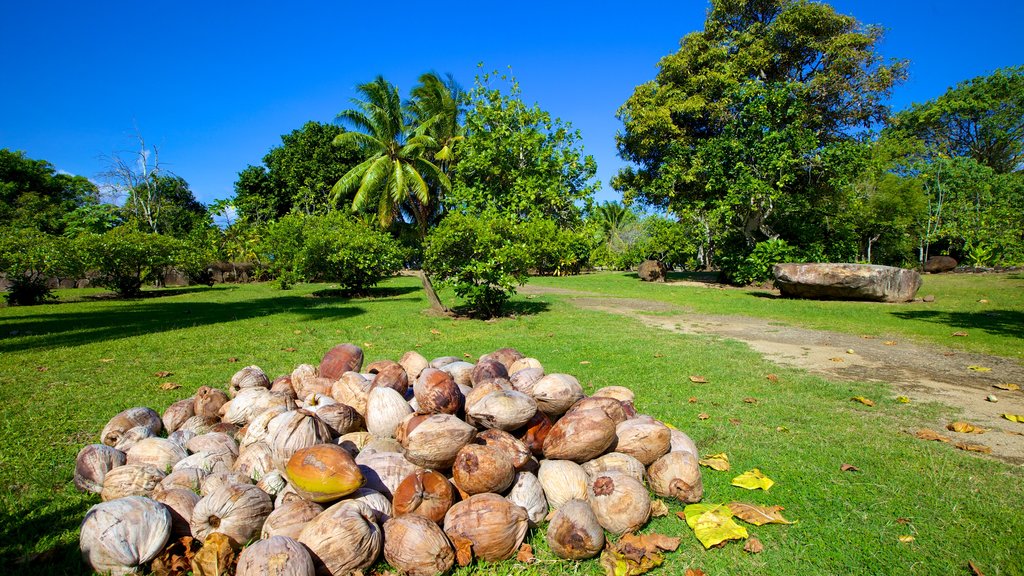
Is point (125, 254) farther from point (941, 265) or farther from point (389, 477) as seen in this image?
point (941, 265)

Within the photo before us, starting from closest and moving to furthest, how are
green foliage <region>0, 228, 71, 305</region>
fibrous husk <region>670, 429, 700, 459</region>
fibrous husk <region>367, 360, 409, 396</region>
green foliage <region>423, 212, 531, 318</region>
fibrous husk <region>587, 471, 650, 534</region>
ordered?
1. fibrous husk <region>587, 471, 650, 534</region>
2. fibrous husk <region>670, 429, 700, 459</region>
3. fibrous husk <region>367, 360, 409, 396</region>
4. green foliage <region>423, 212, 531, 318</region>
5. green foliage <region>0, 228, 71, 305</region>

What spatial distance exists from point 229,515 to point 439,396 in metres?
1.37

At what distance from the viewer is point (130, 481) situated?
3037 millimetres

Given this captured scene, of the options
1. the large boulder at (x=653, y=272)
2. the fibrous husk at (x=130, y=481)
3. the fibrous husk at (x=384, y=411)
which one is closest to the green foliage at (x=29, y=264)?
the fibrous husk at (x=130, y=481)

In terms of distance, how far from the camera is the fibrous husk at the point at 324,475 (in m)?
2.63

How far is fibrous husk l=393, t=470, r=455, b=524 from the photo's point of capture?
107 inches

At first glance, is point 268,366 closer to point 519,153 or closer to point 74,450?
point 74,450

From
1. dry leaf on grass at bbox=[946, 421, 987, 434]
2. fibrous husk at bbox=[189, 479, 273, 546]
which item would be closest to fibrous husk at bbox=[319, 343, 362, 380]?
fibrous husk at bbox=[189, 479, 273, 546]

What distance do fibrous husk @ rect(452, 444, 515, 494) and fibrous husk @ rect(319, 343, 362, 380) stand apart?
7.45 feet

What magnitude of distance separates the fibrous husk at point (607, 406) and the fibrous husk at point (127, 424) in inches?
132

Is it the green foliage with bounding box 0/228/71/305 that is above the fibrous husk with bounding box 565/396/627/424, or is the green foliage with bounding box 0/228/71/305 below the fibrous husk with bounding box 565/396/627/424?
above

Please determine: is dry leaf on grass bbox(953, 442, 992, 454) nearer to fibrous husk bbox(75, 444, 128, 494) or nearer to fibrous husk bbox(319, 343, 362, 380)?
fibrous husk bbox(319, 343, 362, 380)

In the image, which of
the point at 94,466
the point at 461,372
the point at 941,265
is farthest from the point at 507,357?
the point at 941,265

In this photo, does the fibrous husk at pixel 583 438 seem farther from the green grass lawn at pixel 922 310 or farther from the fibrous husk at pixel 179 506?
the green grass lawn at pixel 922 310
